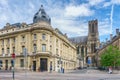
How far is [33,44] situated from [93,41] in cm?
10759

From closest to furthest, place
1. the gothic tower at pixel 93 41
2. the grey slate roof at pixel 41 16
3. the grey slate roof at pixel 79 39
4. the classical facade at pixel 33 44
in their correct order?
the classical facade at pixel 33 44, the grey slate roof at pixel 41 16, the gothic tower at pixel 93 41, the grey slate roof at pixel 79 39

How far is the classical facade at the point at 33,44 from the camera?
6231 centimetres

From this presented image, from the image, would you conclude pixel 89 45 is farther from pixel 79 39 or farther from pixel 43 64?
pixel 43 64

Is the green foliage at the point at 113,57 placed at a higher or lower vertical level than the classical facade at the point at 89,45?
lower

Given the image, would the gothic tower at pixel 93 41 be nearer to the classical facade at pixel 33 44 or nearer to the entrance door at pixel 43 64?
the classical facade at pixel 33 44

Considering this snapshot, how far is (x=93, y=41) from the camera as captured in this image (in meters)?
166

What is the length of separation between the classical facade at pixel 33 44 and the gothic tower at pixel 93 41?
8841 cm

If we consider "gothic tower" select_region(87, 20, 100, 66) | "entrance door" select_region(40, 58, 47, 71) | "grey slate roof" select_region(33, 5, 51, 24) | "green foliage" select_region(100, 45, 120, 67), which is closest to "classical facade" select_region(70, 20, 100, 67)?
"gothic tower" select_region(87, 20, 100, 66)

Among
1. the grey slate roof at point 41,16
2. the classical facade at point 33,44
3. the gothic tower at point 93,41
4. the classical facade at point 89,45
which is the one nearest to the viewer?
the classical facade at point 33,44

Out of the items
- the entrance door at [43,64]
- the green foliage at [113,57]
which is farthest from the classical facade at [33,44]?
the green foliage at [113,57]

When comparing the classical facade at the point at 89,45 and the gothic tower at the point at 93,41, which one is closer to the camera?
the classical facade at the point at 89,45

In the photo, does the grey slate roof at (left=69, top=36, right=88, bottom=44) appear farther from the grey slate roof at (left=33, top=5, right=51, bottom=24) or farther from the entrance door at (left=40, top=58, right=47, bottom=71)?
the entrance door at (left=40, top=58, right=47, bottom=71)

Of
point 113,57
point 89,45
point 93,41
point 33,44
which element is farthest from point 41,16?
point 93,41

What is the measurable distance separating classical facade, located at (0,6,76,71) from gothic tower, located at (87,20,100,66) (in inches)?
3481
